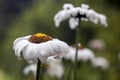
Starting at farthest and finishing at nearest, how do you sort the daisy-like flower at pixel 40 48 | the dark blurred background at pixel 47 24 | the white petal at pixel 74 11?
the dark blurred background at pixel 47 24, the white petal at pixel 74 11, the daisy-like flower at pixel 40 48

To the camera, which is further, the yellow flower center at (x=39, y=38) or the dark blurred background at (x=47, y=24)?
the dark blurred background at (x=47, y=24)

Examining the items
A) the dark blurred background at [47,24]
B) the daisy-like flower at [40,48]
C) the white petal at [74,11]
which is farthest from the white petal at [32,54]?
the dark blurred background at [47,24]

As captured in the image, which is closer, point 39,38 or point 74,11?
point 39,38

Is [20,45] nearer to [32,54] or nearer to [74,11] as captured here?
[32,54]

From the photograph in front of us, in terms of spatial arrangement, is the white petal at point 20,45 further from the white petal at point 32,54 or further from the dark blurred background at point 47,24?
the dark blurred background at point 47,24

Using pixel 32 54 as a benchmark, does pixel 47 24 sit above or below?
below

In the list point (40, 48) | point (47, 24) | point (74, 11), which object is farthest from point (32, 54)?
point (47, 24)

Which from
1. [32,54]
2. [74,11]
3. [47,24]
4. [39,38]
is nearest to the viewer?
[32,54]

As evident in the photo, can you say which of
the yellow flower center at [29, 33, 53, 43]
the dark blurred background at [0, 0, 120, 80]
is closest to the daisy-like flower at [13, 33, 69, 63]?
the yellow flower center at [29, 33, 53, 43]
